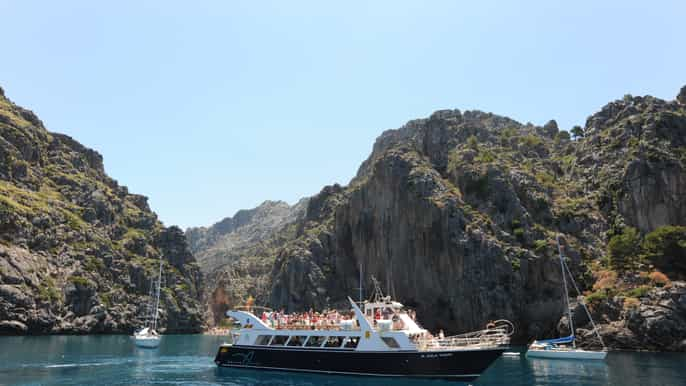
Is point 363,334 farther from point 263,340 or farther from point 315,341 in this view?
point 263,340

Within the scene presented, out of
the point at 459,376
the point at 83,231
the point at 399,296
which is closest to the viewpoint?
the point at 459,376

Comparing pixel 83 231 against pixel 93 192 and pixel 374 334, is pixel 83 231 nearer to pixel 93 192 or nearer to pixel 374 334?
pixel 93 192

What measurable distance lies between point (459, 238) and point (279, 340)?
5795 centimetres

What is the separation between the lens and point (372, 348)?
3922 cm

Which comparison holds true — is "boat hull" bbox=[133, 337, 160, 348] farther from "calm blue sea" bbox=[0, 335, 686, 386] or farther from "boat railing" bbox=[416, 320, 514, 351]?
"boat railing" bbox=[416, 320, 514, 351]

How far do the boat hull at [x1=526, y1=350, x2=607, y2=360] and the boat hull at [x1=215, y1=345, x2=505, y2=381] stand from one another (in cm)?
2497

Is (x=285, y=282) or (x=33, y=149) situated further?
(x=33, y=149)

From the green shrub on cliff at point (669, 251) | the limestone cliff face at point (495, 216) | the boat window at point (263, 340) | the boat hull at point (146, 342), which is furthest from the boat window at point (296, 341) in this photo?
the green shrub on cliff at point (669, 251)

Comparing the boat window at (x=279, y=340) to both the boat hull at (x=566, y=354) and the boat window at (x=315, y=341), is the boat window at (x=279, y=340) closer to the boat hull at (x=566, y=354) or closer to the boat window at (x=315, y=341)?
the boat window at (x=315, y=341)

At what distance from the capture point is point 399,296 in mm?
105500

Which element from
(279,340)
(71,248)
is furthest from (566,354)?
(71,248)

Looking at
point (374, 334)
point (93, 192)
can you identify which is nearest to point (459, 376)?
point (374, 334)

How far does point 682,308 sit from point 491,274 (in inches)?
1238

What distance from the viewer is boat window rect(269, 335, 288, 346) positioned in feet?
147
